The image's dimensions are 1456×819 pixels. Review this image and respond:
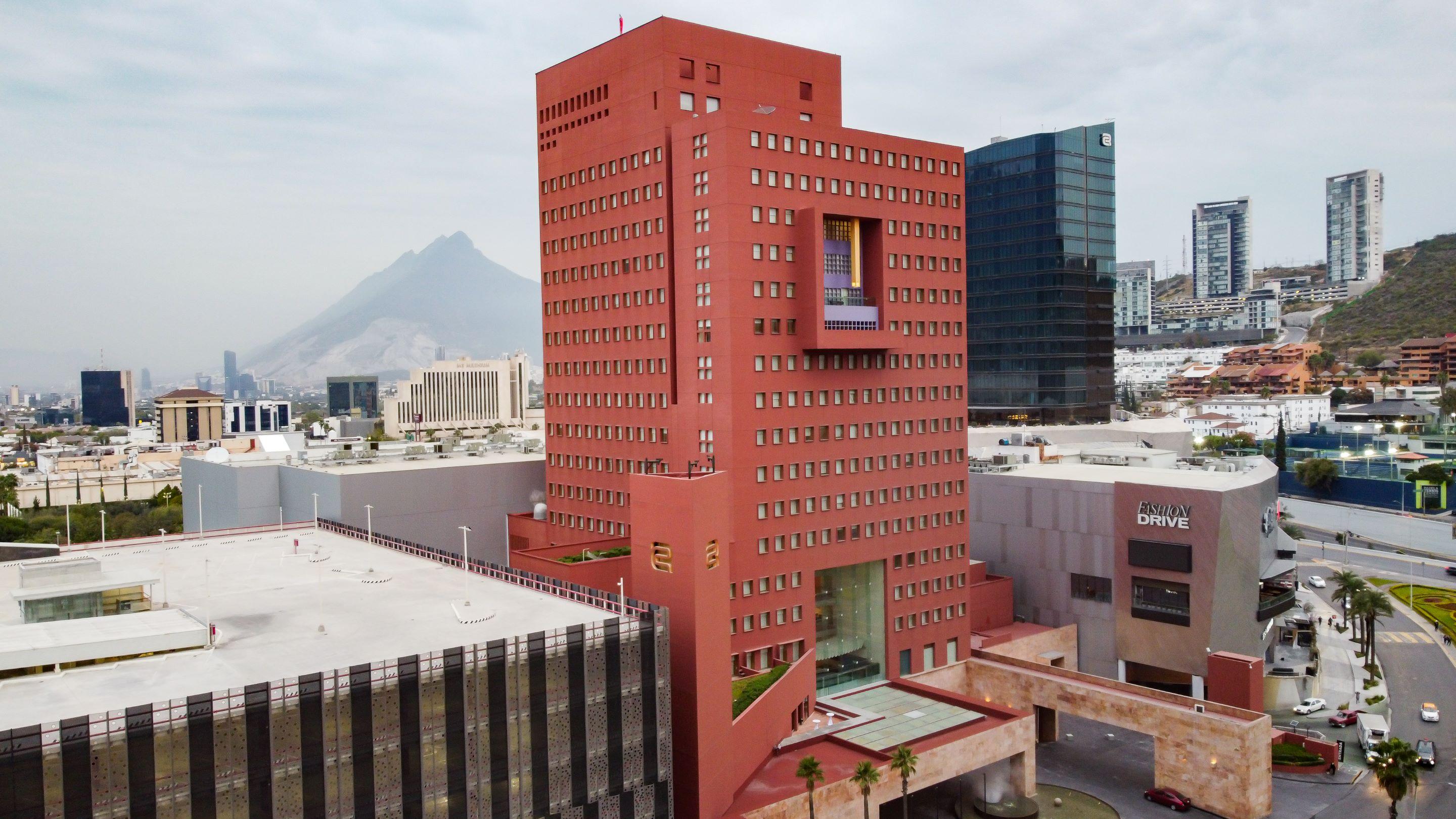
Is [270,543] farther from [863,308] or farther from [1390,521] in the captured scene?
[1390,521]

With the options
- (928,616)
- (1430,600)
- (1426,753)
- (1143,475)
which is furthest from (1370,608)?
(928,616)

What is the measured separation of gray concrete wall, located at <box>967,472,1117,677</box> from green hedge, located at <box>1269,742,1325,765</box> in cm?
1499

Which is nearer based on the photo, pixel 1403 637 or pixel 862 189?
pixel 862 189

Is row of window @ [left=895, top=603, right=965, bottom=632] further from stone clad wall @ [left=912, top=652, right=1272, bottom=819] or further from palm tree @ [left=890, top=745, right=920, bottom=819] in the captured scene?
palm tree @ [left=890, top=745, right=920, bottom=819]

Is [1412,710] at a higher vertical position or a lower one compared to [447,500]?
lower

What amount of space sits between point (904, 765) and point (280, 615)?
33514mm

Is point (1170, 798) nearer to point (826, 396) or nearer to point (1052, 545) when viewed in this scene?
point (1052, 545)

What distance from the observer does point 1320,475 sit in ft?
580

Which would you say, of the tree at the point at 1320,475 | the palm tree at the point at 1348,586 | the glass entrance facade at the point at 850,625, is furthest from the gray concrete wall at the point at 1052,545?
the tree at the point at 1320,475

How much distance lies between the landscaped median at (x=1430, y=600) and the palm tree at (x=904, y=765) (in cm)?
7989

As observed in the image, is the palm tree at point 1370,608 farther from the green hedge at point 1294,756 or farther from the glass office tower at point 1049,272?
the glass office tower at point 1049,272

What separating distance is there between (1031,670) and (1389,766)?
25.7 m

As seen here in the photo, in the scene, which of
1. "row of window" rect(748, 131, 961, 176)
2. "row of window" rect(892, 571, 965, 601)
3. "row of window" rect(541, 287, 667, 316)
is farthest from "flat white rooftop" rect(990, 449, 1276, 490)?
"row of window" rect(748, 131, 961, 176)

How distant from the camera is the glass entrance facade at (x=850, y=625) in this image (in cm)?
7531
